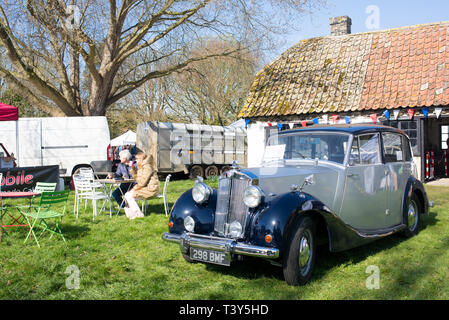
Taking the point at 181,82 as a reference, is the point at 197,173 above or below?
below

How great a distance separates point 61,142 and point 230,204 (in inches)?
476

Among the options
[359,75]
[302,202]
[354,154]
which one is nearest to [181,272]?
[302,202]

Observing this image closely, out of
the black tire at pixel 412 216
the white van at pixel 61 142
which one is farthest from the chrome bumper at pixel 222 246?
the white van at pixel 61 142

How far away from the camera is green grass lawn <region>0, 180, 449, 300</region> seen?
4230mm

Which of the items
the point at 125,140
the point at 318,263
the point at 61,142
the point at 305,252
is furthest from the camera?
the point at 125,140

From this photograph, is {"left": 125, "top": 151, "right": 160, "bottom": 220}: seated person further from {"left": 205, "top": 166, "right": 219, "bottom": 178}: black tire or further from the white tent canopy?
the white tent canopy

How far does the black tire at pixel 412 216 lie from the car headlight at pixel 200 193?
11.0 feet

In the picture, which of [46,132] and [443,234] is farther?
[46,132]

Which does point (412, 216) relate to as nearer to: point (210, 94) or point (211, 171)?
point (211, 171)

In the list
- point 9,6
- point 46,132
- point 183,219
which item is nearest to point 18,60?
point 9,6

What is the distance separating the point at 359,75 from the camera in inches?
583
